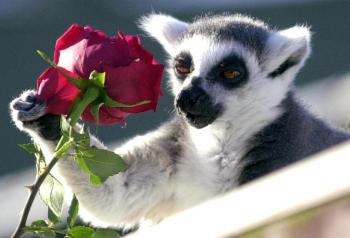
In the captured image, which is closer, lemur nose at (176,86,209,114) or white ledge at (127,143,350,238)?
white ledge at (127,143,350,238)

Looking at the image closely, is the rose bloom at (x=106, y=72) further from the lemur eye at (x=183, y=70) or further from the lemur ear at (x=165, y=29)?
the lemur ear at (x=165, y=29)

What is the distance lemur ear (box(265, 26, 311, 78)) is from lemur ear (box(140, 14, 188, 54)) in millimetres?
384

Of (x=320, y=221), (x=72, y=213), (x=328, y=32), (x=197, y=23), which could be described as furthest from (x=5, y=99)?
(x=320, y=221)

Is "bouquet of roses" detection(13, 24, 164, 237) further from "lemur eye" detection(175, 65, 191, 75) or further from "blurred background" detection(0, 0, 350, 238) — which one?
"blurred background" detection(0, 0, 350, 238)

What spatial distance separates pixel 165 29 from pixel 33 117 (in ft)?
5.57

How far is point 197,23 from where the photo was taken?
3826mm

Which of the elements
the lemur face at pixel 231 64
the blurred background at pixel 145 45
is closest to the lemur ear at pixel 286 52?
the lemur face at pixel 231 64

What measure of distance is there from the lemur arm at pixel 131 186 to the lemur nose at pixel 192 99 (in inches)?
11.7

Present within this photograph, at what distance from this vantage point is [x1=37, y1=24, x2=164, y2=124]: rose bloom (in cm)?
164

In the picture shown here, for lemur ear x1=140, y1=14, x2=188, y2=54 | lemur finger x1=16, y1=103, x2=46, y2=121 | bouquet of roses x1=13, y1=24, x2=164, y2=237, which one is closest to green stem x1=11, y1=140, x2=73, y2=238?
bouquet of roses x1=13, y1=24, x2=164, y2=237

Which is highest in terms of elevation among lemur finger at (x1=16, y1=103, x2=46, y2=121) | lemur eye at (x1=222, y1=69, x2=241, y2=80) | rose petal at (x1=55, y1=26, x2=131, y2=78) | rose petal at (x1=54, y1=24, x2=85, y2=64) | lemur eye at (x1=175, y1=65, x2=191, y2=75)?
rose petal at (x1=54, y1=24, x2=85, y2=64)

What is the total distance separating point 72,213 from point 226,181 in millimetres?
1729

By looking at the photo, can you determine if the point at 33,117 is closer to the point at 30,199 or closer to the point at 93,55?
the point at 93,55

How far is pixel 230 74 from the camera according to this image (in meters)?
3.49
